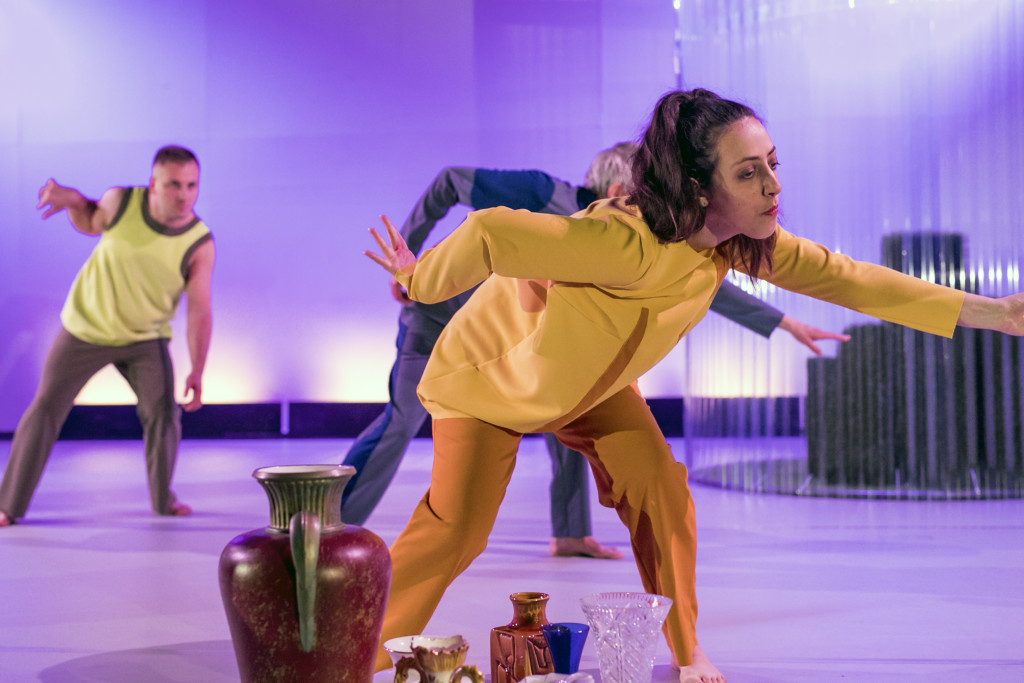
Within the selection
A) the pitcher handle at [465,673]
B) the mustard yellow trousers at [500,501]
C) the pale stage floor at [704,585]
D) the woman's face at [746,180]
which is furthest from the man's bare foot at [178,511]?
the woman's face at [746,180]

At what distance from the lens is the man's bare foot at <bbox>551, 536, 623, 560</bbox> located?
307 cm

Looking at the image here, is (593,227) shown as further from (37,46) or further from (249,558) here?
(37,46)

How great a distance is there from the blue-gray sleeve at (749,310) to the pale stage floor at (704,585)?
2.32 ft

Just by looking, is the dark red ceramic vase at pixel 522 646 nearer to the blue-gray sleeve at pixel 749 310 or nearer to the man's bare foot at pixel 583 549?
the man's bare foot at pixel 583 549

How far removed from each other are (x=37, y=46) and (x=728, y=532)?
7.23 meters

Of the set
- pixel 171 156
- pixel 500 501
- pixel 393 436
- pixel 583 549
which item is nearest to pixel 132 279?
pixel 171 156

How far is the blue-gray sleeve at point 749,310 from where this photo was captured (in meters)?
3.12

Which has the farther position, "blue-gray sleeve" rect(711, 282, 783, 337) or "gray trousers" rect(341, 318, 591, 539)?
"blue-gray sleeve" rect(711, 282, 783, 337)

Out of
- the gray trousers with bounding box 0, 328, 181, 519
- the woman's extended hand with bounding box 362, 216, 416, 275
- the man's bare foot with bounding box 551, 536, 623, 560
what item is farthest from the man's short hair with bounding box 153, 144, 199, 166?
the woman's extended hand with bounding box 362, 216, 416, 275

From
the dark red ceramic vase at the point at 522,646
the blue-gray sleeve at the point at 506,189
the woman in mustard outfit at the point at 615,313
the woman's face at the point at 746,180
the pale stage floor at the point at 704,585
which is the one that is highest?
the blue-gray sleeve at the point at 506,189

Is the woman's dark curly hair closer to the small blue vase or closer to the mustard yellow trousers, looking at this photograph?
the mustard yellow trousers

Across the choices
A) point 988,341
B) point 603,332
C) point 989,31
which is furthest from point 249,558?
point 989,31

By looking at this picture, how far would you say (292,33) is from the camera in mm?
8031

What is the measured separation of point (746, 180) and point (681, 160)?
0.12m
